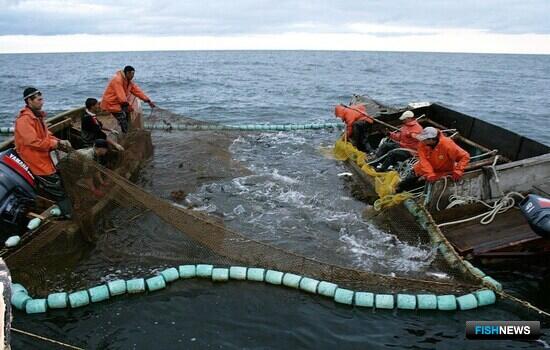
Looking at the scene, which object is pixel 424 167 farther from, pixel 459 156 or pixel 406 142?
pixel 406 142

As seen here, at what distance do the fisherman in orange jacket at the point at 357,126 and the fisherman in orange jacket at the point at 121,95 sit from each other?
5068 millimetres

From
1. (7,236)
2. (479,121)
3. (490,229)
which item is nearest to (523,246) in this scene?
(490,229)

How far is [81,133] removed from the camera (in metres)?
9.12

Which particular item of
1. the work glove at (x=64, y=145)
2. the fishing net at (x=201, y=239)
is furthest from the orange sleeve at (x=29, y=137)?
the fishing net at (x=201, y=239)

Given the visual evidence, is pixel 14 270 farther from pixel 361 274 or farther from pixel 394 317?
pixel 394 317

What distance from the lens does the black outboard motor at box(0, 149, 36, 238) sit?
6324mm

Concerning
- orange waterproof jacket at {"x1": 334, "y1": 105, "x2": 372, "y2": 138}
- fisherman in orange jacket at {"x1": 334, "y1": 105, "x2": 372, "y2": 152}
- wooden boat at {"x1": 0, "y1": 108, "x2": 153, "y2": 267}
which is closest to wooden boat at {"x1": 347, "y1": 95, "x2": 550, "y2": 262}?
fisherman in orange jacket at {"x1": 334, "y1": 105, "x2": 372, "y2": 152}

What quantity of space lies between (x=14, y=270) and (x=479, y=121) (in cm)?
969

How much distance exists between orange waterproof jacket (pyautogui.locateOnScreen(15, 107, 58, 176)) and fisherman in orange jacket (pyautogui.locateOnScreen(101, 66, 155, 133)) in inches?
141

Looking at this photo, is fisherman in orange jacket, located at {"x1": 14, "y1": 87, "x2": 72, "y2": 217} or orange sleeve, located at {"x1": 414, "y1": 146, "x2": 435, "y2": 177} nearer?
fisherman in orange jacket, located at {"x1": 14, "y1": 87, "x2": 72, "y2": 217}

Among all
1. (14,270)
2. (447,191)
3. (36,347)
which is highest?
(447,191)

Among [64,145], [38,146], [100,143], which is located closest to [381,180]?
[100,143]

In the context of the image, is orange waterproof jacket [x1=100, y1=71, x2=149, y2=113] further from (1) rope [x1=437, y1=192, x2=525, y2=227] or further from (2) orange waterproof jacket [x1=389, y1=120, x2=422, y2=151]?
(1) rope [x1=437, y1=192, x2=525, y2=227]

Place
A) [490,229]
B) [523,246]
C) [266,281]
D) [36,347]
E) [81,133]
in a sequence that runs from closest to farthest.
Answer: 1. [36,347]
2. [266,281]
3. [523,246]
4. [490,229]
5. [81,133]
